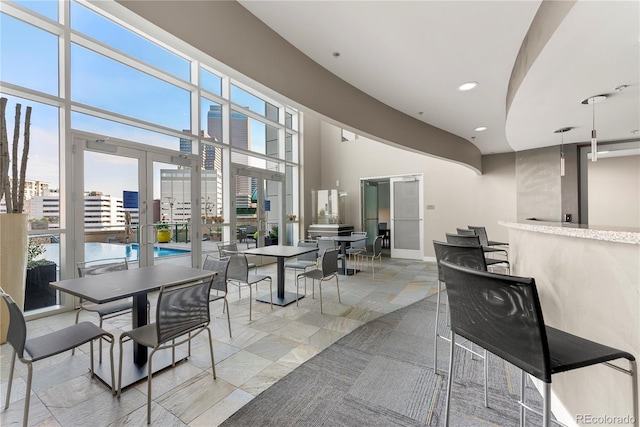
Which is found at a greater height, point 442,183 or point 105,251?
point 442,183

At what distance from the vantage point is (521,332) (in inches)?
42.1

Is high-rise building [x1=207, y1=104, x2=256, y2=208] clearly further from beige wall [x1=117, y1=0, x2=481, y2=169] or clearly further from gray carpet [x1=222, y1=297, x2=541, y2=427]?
gray carpet [x1=222, y1=297, x2=541, y2=427]

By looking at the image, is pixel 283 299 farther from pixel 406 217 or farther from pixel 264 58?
pixel 406 217

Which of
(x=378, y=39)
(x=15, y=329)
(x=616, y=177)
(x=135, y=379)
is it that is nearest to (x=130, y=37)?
(x=378, y=39)

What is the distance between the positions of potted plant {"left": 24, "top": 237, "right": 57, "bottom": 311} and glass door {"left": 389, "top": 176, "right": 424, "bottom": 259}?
6908 mm

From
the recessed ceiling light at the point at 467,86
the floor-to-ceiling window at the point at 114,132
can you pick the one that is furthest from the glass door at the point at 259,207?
the recessed ceiling light at the point at 467,86

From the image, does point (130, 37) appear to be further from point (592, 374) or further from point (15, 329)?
point (592, 374)

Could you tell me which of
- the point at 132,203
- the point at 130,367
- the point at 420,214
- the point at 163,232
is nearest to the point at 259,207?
the point at 163,232

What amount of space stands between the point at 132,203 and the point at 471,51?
4824 mm

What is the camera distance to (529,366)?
1.05 m

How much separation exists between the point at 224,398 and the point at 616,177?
8219 mm

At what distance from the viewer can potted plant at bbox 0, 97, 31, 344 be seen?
9.05 ft

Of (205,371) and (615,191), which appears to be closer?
(205,371)

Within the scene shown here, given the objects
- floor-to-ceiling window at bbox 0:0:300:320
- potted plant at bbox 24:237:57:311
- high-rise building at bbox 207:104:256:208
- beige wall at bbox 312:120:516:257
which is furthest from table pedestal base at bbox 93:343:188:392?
beige wall at bbox 312:120:516:257
